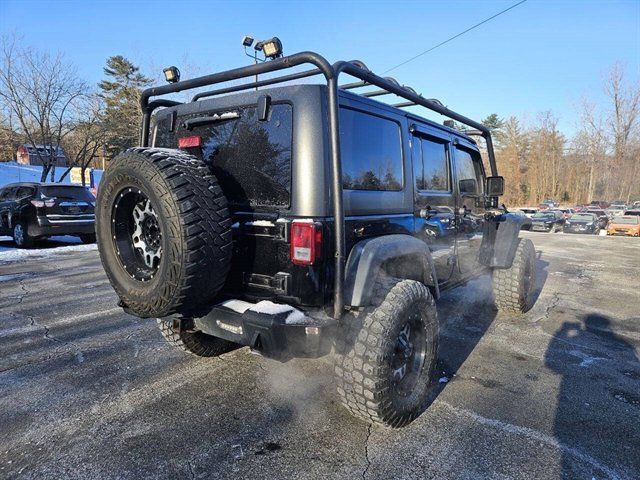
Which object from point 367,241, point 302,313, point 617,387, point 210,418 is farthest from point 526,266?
point 210,418

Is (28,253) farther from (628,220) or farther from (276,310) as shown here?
(628,220)

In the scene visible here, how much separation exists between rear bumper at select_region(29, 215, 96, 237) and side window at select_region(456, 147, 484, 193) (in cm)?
934

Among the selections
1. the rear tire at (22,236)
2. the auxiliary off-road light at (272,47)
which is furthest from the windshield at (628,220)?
the rear tire at (22,236)

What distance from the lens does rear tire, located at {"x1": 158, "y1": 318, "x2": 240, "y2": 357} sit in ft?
11.4

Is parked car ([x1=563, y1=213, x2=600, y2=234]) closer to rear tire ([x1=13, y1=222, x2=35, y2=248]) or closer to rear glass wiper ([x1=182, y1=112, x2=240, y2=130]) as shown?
rear tire ([x1=13, y1=222, x2=35, y2=248])

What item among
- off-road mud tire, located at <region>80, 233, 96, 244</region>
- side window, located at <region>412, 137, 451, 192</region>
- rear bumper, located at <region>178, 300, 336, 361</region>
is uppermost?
side window, located at <region>412, 137, 451, 192</region>

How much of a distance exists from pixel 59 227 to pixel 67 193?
2.86 feet

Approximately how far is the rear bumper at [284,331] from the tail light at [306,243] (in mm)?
321

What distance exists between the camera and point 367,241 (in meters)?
2.71

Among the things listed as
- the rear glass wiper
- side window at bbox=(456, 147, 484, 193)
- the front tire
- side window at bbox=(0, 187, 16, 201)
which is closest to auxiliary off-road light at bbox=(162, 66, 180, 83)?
the rear glass wiper

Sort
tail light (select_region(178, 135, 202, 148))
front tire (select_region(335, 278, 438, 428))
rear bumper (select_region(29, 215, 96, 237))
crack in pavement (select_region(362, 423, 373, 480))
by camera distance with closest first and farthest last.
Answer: crack in pavement (select_region(362, 423, 373, 480)) < front tire (select_region(335, 278, 438, 428)) < tail light (select_region(178, 135, 202, 148)) < rear bumper (select_region(29, 215, 96, 237))

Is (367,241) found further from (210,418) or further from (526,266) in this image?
(526,266)

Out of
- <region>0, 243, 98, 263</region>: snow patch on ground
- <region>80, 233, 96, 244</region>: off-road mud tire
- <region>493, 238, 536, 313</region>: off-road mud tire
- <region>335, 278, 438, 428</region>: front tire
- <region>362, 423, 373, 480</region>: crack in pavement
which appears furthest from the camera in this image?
<region>80, 233, 96, 244</region>: off-road mud tire

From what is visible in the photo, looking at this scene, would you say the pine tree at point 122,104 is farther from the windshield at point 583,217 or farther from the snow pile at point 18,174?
the windshield at point 583,217
